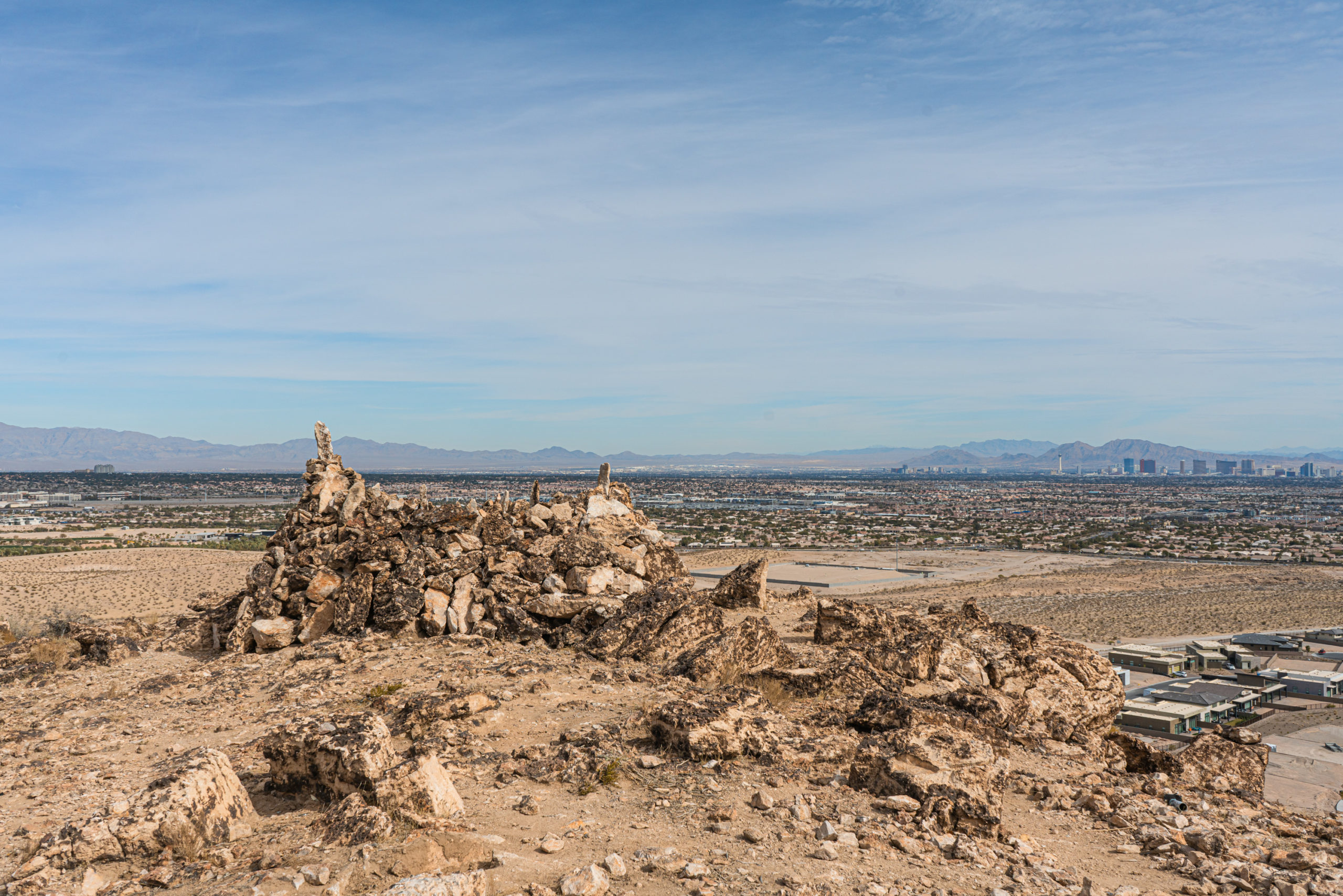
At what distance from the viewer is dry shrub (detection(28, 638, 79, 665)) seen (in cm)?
1611

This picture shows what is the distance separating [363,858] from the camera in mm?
6414

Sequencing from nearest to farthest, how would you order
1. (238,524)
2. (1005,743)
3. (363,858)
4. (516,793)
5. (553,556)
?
(363,858) → (516,793) → (1005,743) → (553,556) → (238,524)

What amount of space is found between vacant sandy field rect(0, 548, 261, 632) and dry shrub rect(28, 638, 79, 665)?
28.8 ft

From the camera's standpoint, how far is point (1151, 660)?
3578 cm

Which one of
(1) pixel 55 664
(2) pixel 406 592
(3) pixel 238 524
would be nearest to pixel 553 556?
(2) pixel 406 592

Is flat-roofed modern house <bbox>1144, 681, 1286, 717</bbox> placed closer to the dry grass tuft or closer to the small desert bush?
the dry grass tuft

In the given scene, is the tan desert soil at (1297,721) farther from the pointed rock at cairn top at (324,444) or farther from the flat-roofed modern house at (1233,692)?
the pointed rock at cairn top at (324,444)

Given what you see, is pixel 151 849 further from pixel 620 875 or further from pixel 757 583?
pixel 757 583

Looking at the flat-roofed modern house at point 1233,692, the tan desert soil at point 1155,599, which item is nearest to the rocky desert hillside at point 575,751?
the flat-roofed modern house at point 1233,692

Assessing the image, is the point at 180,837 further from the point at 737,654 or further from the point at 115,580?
the point at 115,580

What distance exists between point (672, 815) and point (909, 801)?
2.21m

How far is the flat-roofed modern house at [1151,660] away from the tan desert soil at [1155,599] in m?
5.25

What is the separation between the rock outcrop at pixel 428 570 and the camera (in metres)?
A: 16.5

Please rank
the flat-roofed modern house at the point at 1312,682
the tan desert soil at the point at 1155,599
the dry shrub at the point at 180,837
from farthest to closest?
the tan desert soil at the point at 1155,599
the flat-roofed modern house at the point at 1312,682
the dry shrub at the point at 180,837
